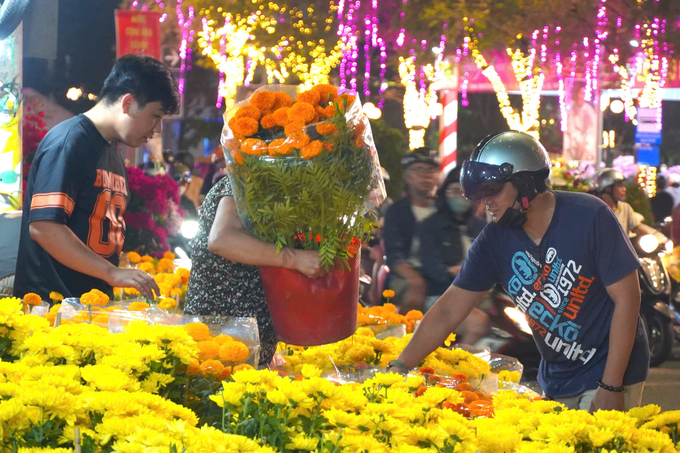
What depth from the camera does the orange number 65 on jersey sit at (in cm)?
343

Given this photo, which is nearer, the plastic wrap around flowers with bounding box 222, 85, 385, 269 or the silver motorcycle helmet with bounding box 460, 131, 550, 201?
the plastic wrap around flowers with bounding box 222, 85, 385, 269

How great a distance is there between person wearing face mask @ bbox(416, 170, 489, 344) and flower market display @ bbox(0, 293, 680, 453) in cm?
452

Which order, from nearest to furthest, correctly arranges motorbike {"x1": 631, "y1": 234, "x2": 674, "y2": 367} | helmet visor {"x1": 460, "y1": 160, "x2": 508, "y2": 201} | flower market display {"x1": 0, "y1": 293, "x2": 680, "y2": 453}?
1. flower market display {"x1": 0, "y1": 293, "x2": 680, "y2": 453}
2. helmet visor {"x1": 460, "y1": 160, "x2": 508, "y2": 201}
3. motorbike {"x1": 631, "y1": 234, "x2": 674, "y2": 367}

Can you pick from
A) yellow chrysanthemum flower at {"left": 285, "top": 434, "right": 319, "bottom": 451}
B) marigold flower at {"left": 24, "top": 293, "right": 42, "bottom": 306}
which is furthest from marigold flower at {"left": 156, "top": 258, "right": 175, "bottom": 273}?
yellow chrysanthemum flower at {"left": 285, "top": 434, "right": 319, "bottom": 451}

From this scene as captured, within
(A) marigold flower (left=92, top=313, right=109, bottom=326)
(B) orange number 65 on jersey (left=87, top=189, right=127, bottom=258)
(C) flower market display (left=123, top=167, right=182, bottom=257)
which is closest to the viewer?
(A) marigold flower (left=92, top=313, right=109, bottom=326)

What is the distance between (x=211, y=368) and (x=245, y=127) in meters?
0.78

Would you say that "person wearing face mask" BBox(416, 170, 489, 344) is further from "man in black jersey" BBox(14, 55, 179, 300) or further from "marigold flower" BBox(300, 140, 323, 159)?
"marigold flower" BBox(300, 140, 323, 159)

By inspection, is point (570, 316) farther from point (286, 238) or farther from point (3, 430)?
point (3, 430)

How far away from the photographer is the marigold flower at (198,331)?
7.74 feet

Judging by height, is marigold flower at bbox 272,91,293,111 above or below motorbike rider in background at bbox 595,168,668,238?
above

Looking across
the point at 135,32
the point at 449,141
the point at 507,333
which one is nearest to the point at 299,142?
the point at 507,333

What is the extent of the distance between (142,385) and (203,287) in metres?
1.21

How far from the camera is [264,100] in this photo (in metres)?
2.64

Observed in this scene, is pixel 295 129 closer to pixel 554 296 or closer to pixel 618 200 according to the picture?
pixel 554 296
